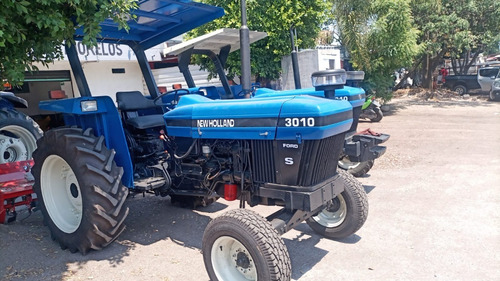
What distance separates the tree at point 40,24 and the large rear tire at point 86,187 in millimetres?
819

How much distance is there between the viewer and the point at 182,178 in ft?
13.3

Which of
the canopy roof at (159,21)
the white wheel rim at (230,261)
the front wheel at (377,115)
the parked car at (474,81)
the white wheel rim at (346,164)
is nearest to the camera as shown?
the white wheel rim at (230,261)

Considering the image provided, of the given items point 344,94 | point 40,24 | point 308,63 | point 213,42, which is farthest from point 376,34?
point 40,24

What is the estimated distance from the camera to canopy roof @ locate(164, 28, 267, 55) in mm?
4980

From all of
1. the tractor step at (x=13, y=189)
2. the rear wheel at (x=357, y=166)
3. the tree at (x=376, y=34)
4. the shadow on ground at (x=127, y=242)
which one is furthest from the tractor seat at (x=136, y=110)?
the tree at (x=376, y=34)

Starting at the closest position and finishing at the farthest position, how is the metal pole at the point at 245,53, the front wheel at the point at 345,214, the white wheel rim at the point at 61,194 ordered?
the front wheel at the point at 345,214, the white wheel rim at the point at 61,194, the metal pole at the point at 245,53

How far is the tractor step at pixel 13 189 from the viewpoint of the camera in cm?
448

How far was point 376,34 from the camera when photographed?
1216 centimetres

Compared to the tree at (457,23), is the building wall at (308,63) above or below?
below

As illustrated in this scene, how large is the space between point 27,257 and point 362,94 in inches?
171

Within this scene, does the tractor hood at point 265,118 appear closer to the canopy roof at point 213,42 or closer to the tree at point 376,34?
the canopy roof at point 213,42

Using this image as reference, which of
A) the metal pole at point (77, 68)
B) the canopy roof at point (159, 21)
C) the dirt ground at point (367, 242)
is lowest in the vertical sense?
the dirt ground at point (367, 242)

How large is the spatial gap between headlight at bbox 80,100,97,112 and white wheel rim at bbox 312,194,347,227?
8.01 feet

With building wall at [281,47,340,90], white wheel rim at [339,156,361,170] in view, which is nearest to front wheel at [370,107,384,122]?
building wall at [281,47,340,90]
